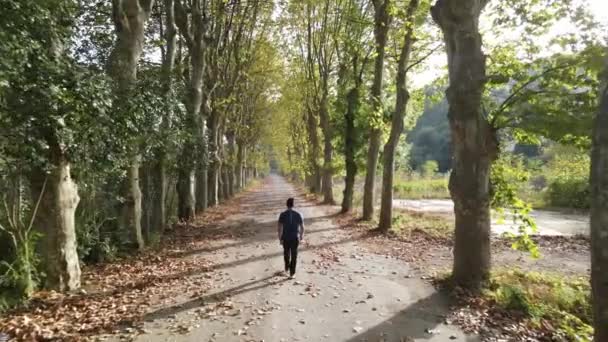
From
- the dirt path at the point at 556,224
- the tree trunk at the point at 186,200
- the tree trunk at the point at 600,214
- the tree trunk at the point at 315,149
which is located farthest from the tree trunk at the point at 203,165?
the tree trunk at the point at 600,214

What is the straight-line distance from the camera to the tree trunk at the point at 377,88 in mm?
15523

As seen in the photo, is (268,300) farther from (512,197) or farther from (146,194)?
(146,194)

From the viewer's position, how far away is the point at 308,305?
739 centimetres

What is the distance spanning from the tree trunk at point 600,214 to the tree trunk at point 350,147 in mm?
18481

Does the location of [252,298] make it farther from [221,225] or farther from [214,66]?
[214,66]

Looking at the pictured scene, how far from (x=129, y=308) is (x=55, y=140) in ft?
11.0

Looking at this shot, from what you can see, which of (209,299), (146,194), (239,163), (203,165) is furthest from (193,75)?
(239,163)

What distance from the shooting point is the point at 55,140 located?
7.13m

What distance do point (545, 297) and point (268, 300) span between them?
5.52m

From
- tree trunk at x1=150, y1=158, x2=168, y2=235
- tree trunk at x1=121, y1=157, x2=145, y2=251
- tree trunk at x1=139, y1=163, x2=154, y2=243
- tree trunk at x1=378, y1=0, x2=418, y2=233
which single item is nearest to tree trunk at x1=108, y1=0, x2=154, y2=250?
tree trunk at x1=121, y1=157, x2=145, y2=251

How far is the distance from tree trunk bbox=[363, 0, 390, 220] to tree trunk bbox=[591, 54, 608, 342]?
10963mm

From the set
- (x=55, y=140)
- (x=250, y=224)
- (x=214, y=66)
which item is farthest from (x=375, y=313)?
(x=214, y=66)

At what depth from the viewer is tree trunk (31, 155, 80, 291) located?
24.8 ft

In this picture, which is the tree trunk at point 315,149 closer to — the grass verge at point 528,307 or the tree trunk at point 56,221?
the grass verge at point 528,307
